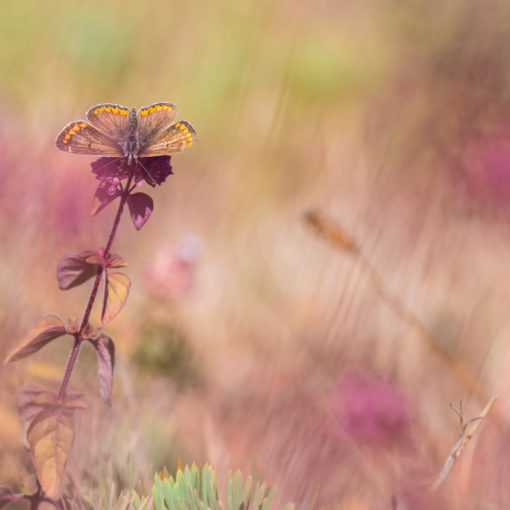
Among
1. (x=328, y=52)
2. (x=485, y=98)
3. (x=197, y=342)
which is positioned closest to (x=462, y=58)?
(x=485, y=98)

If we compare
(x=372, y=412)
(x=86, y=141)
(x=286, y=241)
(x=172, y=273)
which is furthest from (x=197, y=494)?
(x=286, y=241)

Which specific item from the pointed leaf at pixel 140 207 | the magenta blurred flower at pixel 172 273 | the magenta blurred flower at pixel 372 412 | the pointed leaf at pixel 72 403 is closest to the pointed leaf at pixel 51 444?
the pointed leaf at pixel 72 403

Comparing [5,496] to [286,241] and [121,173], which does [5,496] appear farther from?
[286,241]

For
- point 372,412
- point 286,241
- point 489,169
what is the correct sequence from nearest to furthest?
point 372,412
point 489,169
point 286,241

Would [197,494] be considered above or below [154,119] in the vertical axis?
below

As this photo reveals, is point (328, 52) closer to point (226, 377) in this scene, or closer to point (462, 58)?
point (462, 58)

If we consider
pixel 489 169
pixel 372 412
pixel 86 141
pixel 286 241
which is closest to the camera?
pixel 86 141

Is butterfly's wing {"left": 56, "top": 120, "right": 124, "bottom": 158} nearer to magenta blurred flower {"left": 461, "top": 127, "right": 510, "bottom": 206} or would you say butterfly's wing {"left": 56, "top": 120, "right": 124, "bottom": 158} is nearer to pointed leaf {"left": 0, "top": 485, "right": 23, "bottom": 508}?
pointed leaf {"left": 0, "top": 485, "right": 23, "bottom": 508}
